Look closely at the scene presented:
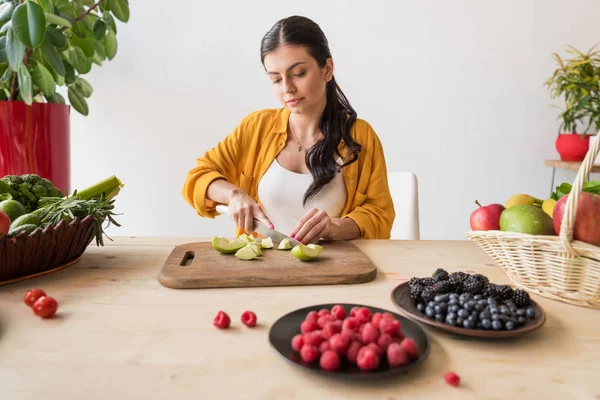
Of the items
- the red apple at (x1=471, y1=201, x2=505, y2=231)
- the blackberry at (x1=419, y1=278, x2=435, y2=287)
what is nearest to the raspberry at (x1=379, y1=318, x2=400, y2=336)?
the blackberry at (x1=419, y1=278, x2=435, y2=287)

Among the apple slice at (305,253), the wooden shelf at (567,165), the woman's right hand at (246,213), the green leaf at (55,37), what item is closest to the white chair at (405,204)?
the woman's right hand at (246,213)

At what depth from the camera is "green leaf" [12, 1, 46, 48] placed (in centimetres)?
175

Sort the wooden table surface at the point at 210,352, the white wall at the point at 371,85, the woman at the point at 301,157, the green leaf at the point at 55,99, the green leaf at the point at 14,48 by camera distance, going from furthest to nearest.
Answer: the white wall at the point at 371,85
the green leaf at the point at 55,99
the green leaf at the point at 14,48
the woman at the point at 301,157
the wooden table surface at the point at 210,352

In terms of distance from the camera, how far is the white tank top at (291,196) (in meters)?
1.90

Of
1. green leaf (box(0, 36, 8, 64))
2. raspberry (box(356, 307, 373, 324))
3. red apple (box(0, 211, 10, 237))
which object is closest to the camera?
raspberry (box(356, 307, 373, 324))

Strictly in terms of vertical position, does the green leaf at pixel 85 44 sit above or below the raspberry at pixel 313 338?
above

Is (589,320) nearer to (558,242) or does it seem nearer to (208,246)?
(558,242)

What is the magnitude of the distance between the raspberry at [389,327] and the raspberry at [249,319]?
0.23 m

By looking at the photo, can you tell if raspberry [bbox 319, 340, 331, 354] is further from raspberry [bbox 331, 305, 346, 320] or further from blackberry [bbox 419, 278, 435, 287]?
blackberry [bbox 419, 278, 435, 287]

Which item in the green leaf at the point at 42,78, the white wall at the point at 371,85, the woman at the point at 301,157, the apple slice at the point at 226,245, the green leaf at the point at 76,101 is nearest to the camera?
the apple slice at the point at 226,245

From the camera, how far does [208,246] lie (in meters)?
1.33

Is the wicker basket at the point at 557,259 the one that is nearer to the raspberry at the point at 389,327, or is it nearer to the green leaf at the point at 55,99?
the raspberry at the point at 389,327

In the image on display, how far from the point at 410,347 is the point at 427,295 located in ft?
0.66

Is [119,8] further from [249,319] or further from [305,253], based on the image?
[249,319]
